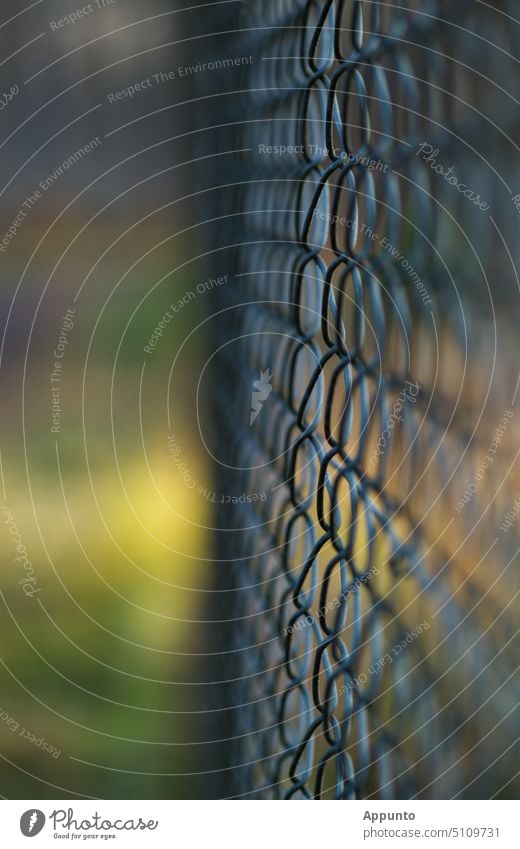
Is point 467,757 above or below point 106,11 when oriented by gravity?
below

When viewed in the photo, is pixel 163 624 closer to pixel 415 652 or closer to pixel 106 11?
pixel 415 652

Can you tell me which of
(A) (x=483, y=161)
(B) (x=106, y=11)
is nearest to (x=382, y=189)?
(A) (x=483, y=161)

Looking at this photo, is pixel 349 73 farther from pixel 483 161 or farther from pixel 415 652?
pixel 415 652

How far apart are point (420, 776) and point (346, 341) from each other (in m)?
0.16

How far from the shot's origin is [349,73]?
0.33 metres

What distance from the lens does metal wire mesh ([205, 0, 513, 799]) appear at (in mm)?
315

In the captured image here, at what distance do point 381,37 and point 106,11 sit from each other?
0.12m

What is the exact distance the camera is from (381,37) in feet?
1.05

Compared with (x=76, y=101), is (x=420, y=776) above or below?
below

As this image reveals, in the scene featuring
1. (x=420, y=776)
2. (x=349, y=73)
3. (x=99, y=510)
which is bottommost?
(x=420, y=776)

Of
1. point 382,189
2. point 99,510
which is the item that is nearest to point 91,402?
point 99,510

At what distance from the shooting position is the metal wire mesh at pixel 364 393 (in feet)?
1.03

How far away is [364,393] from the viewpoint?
0.33 metres

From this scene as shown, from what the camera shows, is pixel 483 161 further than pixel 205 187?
No
